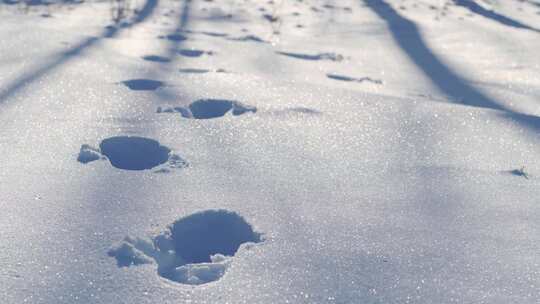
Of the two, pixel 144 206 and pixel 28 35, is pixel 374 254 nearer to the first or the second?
pixel 144 206

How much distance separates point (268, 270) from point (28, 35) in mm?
2809

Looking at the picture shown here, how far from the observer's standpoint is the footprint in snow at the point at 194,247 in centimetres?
144

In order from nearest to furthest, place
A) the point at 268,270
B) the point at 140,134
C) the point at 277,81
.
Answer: the point at 268,270 → the point at 140,134 → the point at 277,81

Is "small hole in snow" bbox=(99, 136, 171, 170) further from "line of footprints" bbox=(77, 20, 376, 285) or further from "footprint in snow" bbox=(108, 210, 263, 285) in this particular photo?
"footprint in snow" bbox=(108, 210, 263, 285)

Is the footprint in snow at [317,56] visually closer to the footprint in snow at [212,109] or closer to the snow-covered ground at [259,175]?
the snow-covered ground at [259,175]

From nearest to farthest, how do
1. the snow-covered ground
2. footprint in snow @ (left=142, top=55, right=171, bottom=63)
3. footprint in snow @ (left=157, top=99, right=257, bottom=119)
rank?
the snow-covered ground
footprint in snow @ (left=157, top=99, right=257, bottom=119)
footprint in snow @ (left=142, top=55, right=171, bottom=63)

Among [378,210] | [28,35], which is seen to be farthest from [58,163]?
[28,35]

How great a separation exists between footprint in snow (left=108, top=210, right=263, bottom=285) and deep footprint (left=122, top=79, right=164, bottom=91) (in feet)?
4.27

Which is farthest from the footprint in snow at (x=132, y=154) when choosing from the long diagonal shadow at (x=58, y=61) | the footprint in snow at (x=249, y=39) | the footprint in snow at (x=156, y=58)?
the footprint in snow at (x=249, y=39)

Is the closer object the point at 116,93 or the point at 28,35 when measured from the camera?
the point at 116,93

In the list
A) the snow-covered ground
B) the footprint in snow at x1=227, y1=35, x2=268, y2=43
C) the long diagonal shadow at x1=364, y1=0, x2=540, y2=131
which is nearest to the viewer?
the snow-covered ground

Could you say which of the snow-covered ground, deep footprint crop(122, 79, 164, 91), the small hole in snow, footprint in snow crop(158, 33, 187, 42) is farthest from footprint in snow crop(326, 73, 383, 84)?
the small hole in snow

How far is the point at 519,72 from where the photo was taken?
358cm

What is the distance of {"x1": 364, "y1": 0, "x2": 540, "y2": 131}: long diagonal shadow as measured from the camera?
2.66m
